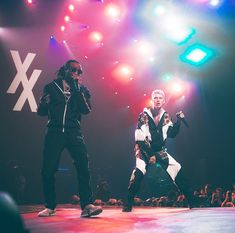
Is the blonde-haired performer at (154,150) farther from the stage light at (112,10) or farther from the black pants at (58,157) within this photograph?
the stage light at (112,10)

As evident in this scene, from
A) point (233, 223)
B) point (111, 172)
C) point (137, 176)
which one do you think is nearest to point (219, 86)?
point (111, 172)

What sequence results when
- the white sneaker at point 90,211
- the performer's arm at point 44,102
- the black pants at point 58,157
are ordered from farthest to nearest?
the performer's arm at point 44,102 → the black pants at point 58,157 → the white sneaker at point 90,211

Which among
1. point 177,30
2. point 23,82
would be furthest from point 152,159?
point 23,82

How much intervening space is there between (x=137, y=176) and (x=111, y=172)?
8.03 meters

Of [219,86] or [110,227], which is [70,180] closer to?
[219,86]

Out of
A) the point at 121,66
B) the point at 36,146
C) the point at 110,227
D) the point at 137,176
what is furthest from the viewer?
the point at 121,66

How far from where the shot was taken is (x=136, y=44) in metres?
12.3

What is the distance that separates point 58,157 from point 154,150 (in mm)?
2018

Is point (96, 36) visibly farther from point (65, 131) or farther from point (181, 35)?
point (65, 131)

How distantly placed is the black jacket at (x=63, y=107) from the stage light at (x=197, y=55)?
752 cm

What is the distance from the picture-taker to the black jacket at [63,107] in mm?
4372

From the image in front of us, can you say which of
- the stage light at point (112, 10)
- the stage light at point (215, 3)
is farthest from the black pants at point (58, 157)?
the stage light at point (112, 10)

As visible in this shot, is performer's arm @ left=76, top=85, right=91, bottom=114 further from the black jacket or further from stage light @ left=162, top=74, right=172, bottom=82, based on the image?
stage light @ left=162, top=74, right=172, bottom=82

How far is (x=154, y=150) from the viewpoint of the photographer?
5.84 meters
